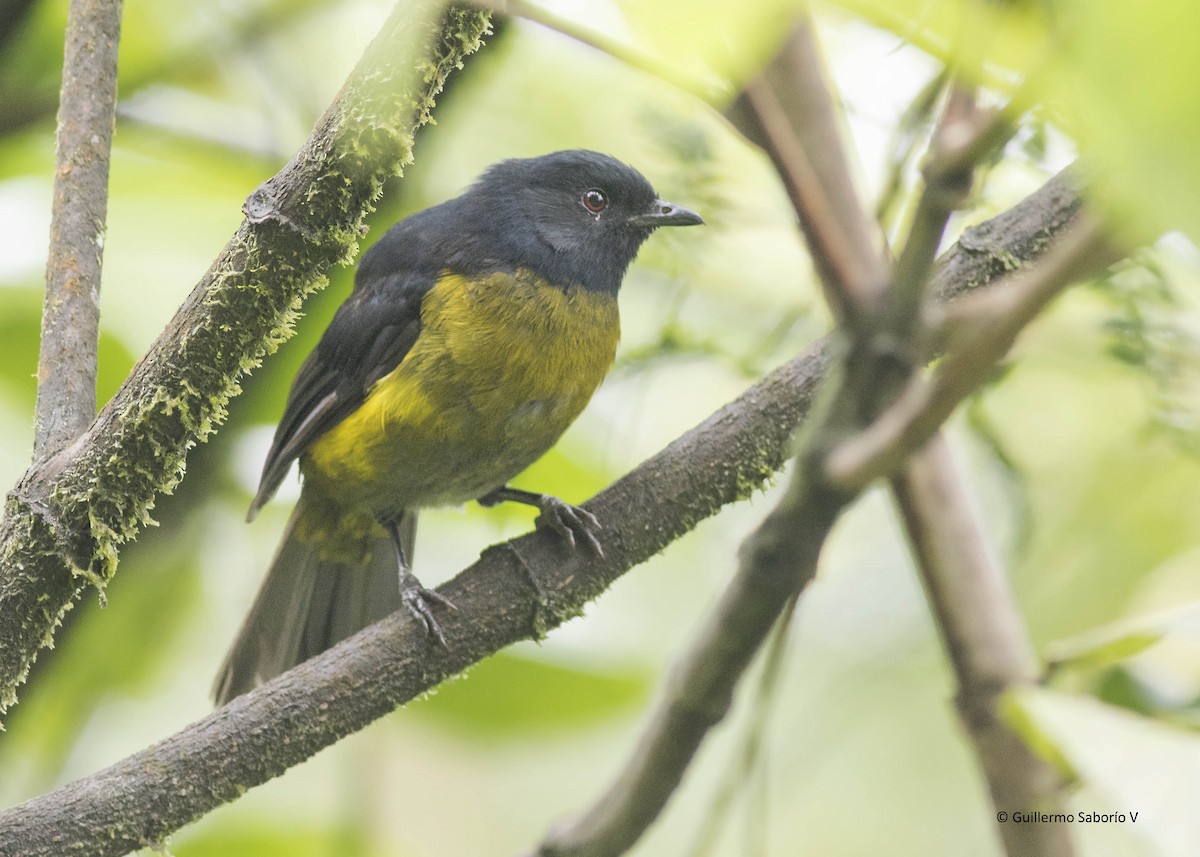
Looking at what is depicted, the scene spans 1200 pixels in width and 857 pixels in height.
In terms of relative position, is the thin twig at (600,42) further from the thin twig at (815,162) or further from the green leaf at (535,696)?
the green leaf at (535,696)

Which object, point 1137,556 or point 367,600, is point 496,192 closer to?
point 367,600

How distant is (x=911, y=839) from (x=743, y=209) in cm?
281

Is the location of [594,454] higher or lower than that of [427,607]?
higher

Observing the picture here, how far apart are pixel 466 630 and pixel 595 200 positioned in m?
1.96

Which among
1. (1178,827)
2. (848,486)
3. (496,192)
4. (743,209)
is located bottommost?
(1178,827)

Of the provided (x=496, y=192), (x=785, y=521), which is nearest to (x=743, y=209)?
(x=496, y=192)

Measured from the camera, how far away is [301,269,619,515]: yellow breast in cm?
349

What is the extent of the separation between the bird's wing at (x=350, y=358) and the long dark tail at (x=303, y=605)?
432mm

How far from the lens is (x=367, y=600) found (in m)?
4.08

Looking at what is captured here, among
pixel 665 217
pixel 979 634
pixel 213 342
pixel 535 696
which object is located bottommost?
pixel 979 634

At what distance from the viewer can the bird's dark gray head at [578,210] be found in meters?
3.89

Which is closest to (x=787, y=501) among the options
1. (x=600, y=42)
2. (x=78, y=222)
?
(x=600, y=42)

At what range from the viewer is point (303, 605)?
3.93 metres

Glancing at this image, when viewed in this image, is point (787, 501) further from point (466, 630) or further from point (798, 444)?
point (466, 630)
